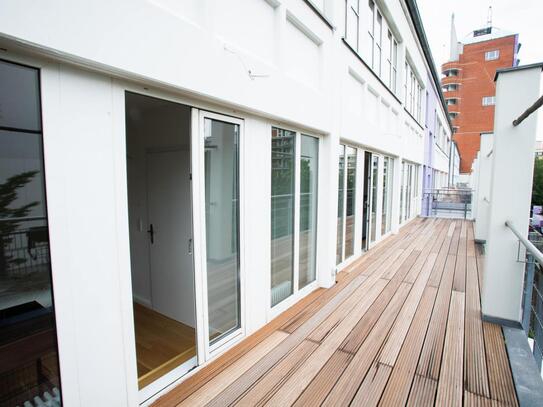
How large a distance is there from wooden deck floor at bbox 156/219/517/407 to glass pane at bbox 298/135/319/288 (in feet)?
1.20

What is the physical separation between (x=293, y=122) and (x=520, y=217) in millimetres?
2409

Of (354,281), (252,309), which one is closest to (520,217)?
(354,281)

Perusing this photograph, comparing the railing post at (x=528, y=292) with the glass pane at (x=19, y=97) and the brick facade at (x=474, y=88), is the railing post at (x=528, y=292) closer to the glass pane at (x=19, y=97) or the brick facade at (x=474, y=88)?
the glass pane at (x=19, y=97)

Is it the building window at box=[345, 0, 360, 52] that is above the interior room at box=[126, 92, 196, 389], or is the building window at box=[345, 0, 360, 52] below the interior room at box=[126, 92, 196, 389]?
above

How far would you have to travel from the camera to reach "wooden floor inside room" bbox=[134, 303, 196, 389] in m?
2.41

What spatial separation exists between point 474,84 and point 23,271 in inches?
1767

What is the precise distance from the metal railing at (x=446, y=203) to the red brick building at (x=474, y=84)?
87.4 ft

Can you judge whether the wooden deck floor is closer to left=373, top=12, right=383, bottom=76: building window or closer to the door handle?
the door handle

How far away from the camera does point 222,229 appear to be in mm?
2588

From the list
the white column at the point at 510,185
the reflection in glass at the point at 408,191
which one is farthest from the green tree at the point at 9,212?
the reflection in glass at the point at 408,191

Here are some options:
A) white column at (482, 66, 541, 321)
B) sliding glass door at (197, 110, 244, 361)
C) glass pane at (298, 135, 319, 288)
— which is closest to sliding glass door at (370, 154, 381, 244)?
glass pane at (298, 135, 319, 288)

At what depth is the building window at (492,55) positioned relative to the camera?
34562 mm

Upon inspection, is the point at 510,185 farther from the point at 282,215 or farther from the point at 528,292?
the point at 282,215

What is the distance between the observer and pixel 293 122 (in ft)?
10.2
